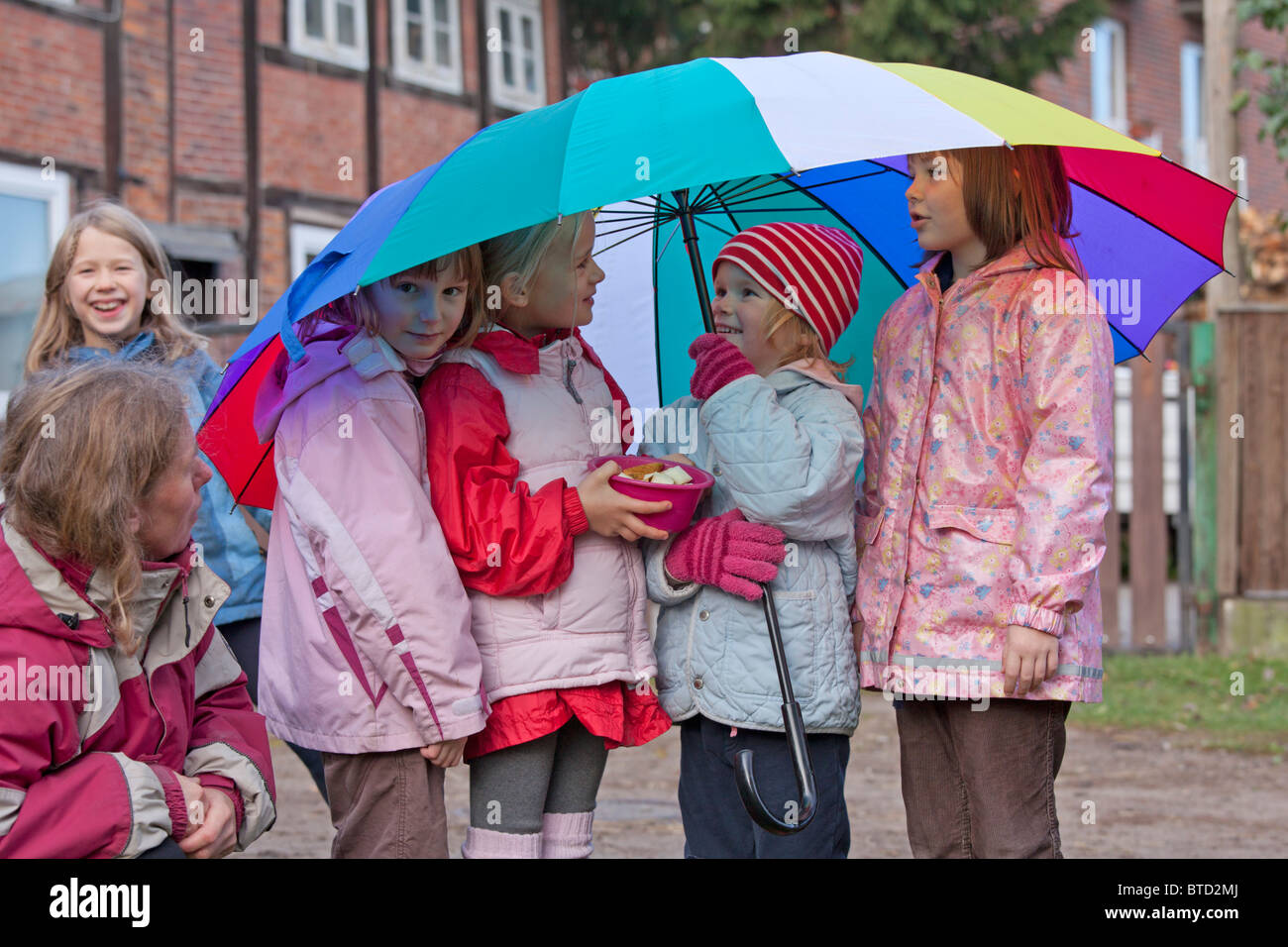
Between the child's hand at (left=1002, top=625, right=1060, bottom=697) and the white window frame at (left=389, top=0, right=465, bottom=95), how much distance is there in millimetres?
11661

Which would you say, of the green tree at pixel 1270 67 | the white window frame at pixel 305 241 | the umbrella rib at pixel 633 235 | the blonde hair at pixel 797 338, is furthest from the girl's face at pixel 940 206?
the white window frame at pixel 305 241

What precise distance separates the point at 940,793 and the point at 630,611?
75 centimetres

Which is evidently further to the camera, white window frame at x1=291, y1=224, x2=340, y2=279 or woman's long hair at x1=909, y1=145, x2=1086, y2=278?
white window frame at x1=291, y1=224, x2=340, y2=279

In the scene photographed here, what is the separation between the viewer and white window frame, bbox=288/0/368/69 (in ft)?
41.7

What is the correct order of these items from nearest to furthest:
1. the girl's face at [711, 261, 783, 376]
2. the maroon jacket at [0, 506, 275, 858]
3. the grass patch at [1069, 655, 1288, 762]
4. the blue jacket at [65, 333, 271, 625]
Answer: the maroon jacket at [0, 506, 275, 858] < the girl's face at [711, 261, 783, 376] < the blue jacket at [65, 333, 271, 625] < the grass patch at [1069, 655, 1288, 762]

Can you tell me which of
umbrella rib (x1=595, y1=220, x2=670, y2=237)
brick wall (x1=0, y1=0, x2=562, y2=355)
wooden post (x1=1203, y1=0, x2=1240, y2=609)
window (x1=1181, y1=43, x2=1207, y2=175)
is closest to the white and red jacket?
umbrella rib (x1=595, y1=220, x2=670, y2=237)

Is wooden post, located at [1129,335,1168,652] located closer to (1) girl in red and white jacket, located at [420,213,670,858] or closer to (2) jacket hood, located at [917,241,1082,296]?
(2) jacket hood, located at [917,241,1082,296]

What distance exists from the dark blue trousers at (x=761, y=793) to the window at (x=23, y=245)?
8.58 m

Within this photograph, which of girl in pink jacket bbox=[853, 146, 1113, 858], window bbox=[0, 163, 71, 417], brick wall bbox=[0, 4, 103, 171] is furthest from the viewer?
window bbox=[0, 163, 71, 417]

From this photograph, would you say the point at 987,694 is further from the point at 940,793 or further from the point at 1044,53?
the point at 1044,53

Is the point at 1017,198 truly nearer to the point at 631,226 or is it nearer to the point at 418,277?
the point at 631,226

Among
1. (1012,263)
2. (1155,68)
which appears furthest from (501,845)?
(1155,68)

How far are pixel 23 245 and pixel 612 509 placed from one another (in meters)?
9.00

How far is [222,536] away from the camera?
3.92 meters
